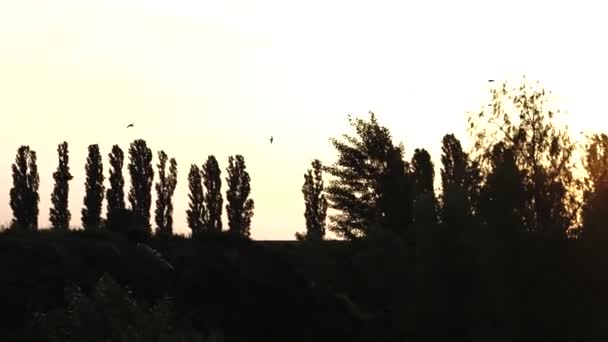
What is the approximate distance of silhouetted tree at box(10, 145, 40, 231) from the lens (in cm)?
10662

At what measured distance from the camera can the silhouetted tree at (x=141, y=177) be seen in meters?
112

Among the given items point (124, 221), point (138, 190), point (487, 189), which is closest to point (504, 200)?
→ point (487, 189)

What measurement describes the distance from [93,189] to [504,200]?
2880 inches

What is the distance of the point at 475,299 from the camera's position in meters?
43.9

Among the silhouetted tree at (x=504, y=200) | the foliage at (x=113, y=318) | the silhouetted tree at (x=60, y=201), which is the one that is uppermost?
the silhouetted tree at (x=60, y=201)

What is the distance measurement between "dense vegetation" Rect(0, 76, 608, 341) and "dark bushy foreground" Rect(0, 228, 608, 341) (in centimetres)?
8

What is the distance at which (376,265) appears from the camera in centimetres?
4862

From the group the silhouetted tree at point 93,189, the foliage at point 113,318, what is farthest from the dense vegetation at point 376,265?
the silhouetted tree at point 93,189

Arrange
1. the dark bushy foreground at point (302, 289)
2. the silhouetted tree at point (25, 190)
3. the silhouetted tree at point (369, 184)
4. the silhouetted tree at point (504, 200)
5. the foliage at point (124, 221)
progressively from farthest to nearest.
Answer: the silhouetted tree at point (25, 190) → the foliage at point (124, 221) → the silhouetted tree at point (369, 184) → the silhouetted tree at point (504, 200) → the dark bushy foreground at point (302, 289)

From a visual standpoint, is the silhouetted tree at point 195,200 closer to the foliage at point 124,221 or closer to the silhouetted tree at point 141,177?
the silhouetted tree at point 141,177

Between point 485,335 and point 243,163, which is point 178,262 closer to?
point 485,335

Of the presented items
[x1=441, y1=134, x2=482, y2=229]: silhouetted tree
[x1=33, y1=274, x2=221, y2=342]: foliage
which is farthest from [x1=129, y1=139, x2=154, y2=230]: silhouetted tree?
[x1=33, y1=274, x2=221, y2=342]: foliage

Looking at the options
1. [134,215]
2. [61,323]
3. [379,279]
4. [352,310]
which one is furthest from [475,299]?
[134,215]

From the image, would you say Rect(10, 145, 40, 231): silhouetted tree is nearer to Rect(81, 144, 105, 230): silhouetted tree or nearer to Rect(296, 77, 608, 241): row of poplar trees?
Rect(81, 144, 105, 230): silhouetted tree
